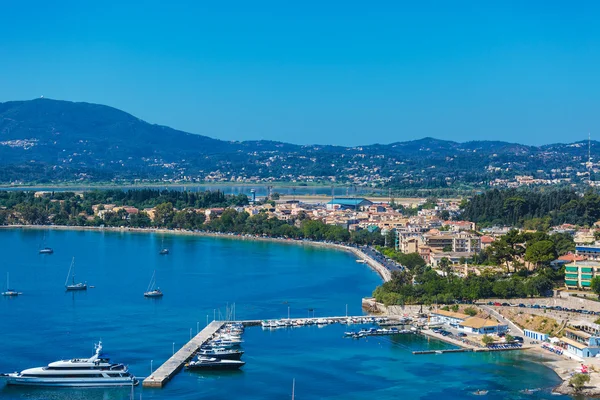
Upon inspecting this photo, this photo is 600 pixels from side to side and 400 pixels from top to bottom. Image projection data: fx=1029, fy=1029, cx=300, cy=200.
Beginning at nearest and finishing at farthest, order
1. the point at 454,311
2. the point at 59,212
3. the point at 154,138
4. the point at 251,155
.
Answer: the point at 454,311, the point at 59,212, the point at 251,155, the point at 154,138

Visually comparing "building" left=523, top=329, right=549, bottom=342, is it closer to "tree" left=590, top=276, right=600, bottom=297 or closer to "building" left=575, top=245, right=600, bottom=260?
"tree" left=590, top=276, right=600, bottom=297

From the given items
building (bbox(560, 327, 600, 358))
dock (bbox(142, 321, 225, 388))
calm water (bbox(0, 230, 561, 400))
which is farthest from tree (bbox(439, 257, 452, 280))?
dock (bbox(142, 321, 225, 388))

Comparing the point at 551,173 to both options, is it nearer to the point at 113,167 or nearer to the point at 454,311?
the point at 113,167

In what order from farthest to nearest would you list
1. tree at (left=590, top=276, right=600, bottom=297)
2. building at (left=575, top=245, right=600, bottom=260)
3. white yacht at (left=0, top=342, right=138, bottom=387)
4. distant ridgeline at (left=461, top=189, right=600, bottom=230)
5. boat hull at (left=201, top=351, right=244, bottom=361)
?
distant ridgeline at (left=461, top=189, right=600, bottom=230) < building at (left=575, top=245, right=600, bottom=260) < tree at (left=590, top=276, right=600, bottom=297) < boat hull at (left=201, top=351, right=244, bottom=361) < white yacht at (left=0, top=342, right=138, bottom=387)

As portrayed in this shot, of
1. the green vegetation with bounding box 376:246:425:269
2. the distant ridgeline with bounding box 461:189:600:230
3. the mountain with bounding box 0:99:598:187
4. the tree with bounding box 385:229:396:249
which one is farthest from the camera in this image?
the mountain with bounding box 0:99:598:187

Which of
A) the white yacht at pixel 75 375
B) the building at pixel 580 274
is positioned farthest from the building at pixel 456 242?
the white yacht at pixel 75 375

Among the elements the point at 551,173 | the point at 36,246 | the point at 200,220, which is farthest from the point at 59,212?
the point at 551,173
